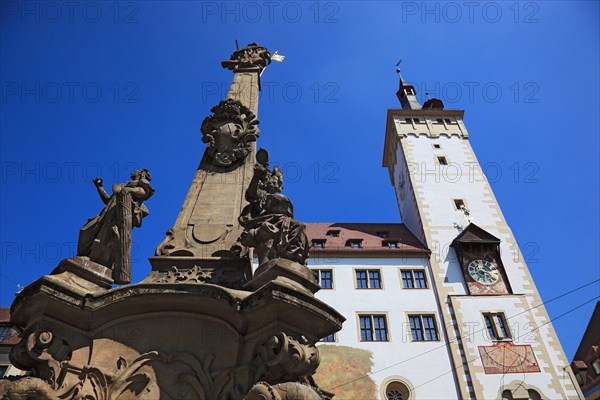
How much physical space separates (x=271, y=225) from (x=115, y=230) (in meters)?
1.81

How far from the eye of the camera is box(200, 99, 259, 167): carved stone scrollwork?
7.13m

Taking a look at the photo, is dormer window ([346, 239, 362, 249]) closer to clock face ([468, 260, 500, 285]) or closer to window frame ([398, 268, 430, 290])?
window frame ([398, 268, 430, 290])

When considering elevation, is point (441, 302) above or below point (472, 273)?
below

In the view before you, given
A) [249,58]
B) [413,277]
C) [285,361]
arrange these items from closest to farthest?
1. [285,361]
2. [249,58]
3. [413,277]

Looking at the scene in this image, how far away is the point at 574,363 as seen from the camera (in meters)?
33.1

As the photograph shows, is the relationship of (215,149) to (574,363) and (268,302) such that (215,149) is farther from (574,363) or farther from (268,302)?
(574,363)

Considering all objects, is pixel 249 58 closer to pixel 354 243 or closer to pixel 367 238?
pixel 354 243

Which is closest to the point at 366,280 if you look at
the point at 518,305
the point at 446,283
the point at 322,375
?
the point at 446,283

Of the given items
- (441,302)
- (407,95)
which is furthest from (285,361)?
(407,95)

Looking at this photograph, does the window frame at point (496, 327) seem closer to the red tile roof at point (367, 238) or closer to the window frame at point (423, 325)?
the window frame at point (423, 325)

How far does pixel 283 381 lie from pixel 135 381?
1.38 m

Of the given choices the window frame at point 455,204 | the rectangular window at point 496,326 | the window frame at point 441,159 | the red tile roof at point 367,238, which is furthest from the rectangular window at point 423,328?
the window frame at point 441,159

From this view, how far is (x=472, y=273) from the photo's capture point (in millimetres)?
24984

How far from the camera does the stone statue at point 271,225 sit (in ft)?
15.2
